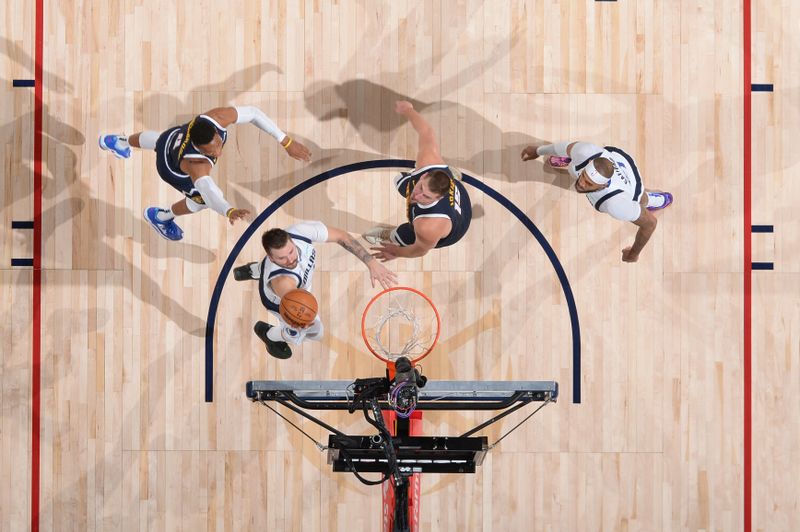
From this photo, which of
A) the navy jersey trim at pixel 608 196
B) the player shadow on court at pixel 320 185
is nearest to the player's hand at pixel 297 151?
the player shadow on court at pixel 320 185

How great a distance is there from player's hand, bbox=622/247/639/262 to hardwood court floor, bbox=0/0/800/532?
10 centimetres

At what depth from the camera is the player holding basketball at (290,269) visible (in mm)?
6992

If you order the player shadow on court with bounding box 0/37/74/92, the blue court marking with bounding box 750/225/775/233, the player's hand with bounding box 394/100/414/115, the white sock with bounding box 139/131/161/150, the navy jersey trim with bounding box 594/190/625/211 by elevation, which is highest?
the player shadow on court with bounding box 0/37/74/92

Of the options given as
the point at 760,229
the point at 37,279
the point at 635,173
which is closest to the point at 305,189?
the point at 37,279

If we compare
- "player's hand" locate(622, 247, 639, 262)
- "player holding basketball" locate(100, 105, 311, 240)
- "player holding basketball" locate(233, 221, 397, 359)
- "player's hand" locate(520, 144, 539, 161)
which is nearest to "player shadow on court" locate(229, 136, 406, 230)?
"player holding basketball" locate(100, 105, 311, 240)

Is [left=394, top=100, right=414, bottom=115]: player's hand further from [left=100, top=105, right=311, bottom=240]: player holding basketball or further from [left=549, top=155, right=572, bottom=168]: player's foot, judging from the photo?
[left=549, top=155, right=572, bottom=168]: player's foot

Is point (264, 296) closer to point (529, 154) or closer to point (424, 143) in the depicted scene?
point (424, 143)

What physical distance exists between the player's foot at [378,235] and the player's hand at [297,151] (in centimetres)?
104

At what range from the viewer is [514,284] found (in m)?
8.23

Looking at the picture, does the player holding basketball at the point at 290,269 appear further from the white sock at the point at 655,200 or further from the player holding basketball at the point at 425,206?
the white sock at the point at 655,200

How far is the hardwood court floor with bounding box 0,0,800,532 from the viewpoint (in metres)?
8.15

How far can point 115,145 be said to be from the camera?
7.96 m

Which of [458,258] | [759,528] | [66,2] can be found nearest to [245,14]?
[66,2]

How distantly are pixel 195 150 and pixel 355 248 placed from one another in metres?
1.80
